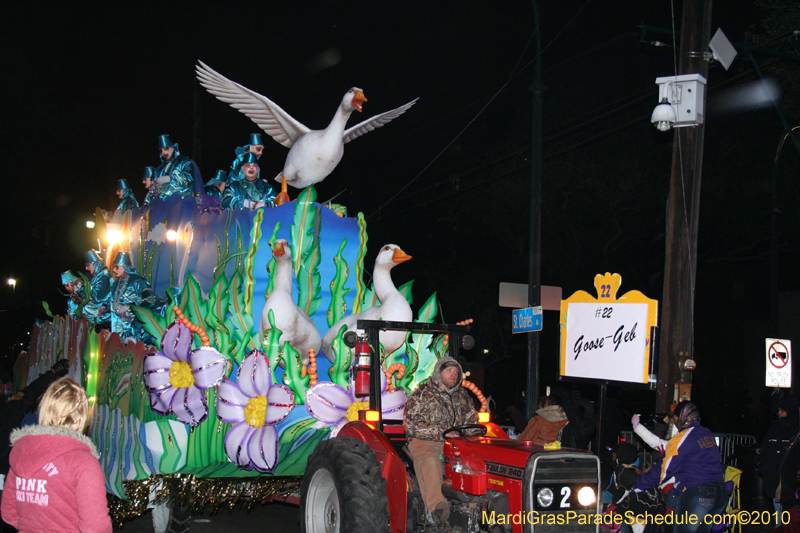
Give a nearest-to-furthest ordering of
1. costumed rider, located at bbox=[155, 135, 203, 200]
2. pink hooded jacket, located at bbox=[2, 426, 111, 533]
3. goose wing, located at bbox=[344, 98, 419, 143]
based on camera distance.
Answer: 1. pink hooded jacket, located at bbox=[2, 426, 111, 533]
2. goose wing, located at bbox=[344, 98, 419, 143]
3. costumed rider, located at bbox=[155, 135, 203, 200]

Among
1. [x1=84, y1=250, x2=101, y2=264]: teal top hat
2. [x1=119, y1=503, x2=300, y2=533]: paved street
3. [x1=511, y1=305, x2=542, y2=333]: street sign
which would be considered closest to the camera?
[x1=119, y1=503, x2=300, y2=533]: paved street

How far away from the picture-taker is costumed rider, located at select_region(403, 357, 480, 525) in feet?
17.8

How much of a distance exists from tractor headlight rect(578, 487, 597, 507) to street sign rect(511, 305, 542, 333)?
454 cm

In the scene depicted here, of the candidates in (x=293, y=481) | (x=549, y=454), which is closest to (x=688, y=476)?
(x=549, y=454)

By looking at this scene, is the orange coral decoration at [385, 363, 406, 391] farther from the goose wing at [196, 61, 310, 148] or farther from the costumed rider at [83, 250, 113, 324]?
the costumed rider at [83, 250, 113, 324]

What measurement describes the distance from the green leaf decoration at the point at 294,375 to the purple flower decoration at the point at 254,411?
30 centimetres

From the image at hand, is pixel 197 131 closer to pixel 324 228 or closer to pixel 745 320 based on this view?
pixel 324 228

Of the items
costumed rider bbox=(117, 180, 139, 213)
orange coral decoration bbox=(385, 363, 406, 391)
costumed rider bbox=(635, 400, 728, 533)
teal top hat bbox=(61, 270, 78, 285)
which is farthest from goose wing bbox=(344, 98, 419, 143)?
costumed rider bbox=(635, 400, 728, 533)

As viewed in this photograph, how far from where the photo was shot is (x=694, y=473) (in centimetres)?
614

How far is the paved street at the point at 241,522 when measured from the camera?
27.9 ft

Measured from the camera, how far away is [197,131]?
602 inches

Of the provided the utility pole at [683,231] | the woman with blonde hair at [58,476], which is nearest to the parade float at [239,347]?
the utility pole at [683,231]

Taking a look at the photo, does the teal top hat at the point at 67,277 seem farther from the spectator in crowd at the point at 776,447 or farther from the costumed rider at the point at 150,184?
the spectator in crowd at the point at 776,447

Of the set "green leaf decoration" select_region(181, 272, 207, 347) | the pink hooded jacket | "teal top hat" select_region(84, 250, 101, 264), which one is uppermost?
"teal top hat" select_region(84, 250, 101, 264)
